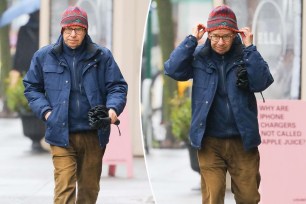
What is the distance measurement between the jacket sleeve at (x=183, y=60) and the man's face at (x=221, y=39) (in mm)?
112

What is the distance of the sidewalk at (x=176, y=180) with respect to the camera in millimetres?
9188

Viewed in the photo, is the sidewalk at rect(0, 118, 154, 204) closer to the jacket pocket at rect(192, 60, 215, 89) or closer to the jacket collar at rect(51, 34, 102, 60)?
the jacket collar at rect(51, 34, 102, 60)

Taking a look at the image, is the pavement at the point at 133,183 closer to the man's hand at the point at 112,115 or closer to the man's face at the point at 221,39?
the man's hand at the point at 112,115

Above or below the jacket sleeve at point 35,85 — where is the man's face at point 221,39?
above

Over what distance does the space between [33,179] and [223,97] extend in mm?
5093

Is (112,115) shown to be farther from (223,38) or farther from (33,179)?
(33,179)

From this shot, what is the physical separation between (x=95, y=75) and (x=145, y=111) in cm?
332

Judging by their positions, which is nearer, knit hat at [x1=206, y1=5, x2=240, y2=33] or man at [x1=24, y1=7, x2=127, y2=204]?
knit hat at [x1=206, y1=5, x2=240, y2=33]

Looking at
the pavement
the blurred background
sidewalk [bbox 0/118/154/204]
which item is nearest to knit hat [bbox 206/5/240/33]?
the blurred background

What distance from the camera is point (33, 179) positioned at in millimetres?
10945

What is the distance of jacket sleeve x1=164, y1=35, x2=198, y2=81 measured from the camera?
243 inches

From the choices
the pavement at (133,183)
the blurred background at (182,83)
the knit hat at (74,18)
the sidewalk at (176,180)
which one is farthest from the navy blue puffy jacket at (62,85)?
the sidewalk at (176,180)

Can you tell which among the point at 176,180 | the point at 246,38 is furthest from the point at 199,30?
the point at 176,180

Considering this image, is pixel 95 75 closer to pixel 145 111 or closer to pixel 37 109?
pixel 37 109
